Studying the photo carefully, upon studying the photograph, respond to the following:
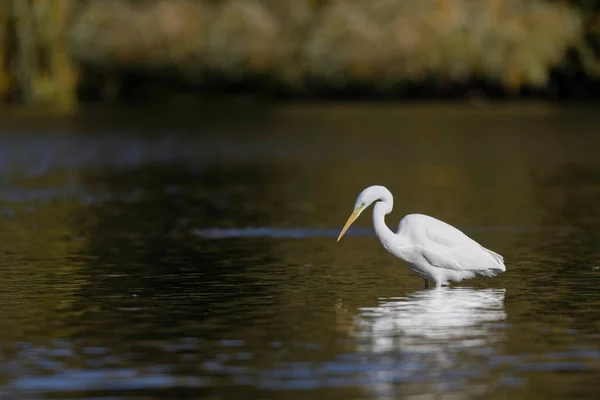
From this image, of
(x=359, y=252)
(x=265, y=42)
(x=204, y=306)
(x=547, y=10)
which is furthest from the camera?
(x=265, y=42)

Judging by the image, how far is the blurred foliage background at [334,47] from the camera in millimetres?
107188

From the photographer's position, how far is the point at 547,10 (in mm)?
107750

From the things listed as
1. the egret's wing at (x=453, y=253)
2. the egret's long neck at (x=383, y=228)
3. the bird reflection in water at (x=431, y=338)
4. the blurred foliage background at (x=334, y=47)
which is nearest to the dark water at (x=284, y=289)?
the bird reflection in water at (x=431, y=338)

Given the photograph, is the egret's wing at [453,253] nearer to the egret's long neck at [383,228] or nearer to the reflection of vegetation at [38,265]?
the egret's long neck at [383,228]

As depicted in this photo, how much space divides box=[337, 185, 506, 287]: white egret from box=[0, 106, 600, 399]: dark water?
27 centimetres

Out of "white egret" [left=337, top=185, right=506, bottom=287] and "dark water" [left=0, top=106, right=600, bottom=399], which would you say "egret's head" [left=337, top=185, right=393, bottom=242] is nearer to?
"white egret" [left=337, top=185, right=506, bottom=287]

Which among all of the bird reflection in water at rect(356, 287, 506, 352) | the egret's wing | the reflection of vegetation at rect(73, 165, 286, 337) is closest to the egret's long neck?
the egret's wing

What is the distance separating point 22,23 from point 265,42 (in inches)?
1862

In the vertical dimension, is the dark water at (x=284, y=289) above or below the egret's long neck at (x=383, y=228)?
below

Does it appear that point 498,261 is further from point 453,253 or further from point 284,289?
point 284,289

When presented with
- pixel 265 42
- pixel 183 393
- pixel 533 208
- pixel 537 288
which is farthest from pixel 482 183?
pixel 265 42

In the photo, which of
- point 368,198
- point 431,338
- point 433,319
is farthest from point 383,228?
point 431,338

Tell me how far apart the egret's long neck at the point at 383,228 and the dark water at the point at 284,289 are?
0.60 m

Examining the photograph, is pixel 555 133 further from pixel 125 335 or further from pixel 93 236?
pixel 125 335
